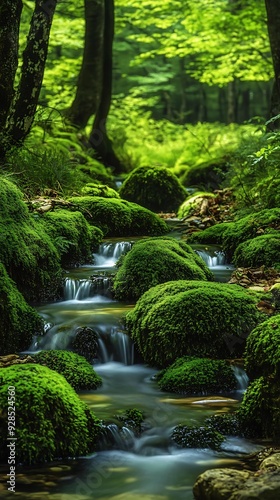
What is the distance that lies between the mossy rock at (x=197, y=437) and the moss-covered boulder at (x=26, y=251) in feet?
10.1

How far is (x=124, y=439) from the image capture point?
190 inches

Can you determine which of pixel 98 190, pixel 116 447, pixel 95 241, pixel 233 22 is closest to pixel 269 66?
pixel 233 22

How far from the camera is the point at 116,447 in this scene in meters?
4.79

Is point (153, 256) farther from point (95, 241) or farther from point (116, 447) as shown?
point (116, 447)

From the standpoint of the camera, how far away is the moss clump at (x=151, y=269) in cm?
776

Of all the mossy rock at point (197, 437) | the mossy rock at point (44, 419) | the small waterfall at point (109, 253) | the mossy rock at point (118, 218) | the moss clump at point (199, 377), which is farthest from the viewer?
the mossy rock at point (118, 218)

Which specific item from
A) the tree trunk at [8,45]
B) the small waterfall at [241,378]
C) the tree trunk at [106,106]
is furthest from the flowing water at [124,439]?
the tree trunk at [106,106]

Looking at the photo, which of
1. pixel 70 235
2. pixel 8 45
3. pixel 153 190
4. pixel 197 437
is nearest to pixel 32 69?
pixel 8 45

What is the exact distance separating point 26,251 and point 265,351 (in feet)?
10.9

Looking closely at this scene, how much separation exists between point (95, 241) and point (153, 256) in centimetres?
186

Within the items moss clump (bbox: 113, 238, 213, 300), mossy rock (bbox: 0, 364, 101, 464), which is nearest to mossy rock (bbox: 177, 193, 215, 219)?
moss clump (bbox: 113, 238, 213, 300)

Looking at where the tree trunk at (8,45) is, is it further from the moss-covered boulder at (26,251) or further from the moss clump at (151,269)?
the moss clump at (151,269)

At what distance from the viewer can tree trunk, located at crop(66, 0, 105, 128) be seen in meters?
15.9

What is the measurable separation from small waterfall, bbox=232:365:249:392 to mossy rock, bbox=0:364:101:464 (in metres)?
1.40
